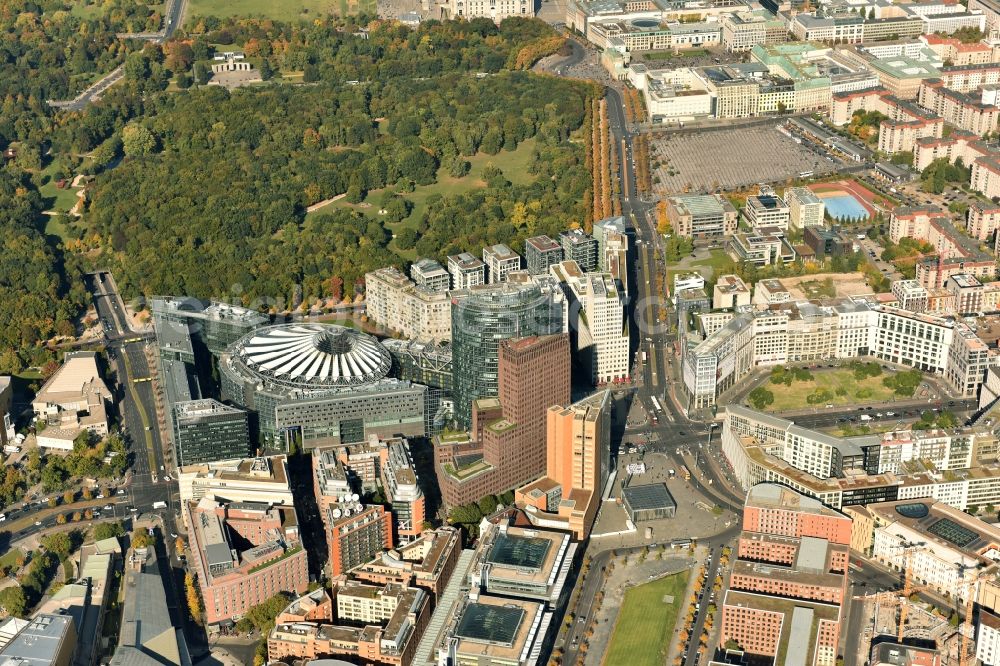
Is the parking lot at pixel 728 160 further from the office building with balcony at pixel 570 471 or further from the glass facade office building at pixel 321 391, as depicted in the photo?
the office building with balcony at pixel 570 471

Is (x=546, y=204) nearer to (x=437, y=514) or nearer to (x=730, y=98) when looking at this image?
(x=730, y=98)

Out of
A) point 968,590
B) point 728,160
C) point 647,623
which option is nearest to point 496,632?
point 647,623

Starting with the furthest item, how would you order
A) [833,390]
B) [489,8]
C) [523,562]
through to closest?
1. [489,8]
2. [833,390]
3. [523,562]

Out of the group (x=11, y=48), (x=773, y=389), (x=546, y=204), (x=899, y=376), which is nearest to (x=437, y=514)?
(x=773, y=389)

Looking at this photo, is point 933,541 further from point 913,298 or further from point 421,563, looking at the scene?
point 913,298

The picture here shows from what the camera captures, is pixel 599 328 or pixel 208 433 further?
pixel 599 328

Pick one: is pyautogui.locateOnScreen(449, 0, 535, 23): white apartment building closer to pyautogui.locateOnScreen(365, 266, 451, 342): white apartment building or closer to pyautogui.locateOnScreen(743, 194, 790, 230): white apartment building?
pyautogui.locateOnScreen(743, 194, 790, 230): white apartment building

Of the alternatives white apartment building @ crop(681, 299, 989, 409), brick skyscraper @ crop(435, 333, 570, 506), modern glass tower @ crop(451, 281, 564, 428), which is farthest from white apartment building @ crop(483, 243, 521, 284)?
brick skyscraper @ crop(435, 333, 570, 506)
